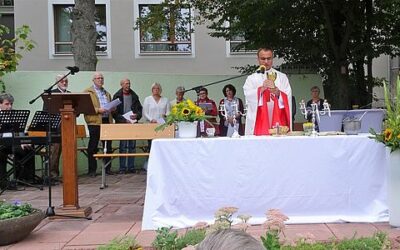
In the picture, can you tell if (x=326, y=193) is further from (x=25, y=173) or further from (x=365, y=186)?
(x=25, y=173)

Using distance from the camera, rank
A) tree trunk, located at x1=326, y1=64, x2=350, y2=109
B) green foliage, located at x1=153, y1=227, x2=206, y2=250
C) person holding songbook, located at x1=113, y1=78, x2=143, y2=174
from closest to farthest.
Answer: green foliage, located at x1=153, y1=227, x2=206, y2=250
person holding songbook, located at x1=113, y1=78, x2=143, y2=174
tree trunk, located at x1=326, y1=64, x2=350, y2=109

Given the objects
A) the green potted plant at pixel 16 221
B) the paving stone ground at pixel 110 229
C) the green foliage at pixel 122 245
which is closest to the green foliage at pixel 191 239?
the green foliage at pixel 122 245

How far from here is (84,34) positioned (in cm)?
1116

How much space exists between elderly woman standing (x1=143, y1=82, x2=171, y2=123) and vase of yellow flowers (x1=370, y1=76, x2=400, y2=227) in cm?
536

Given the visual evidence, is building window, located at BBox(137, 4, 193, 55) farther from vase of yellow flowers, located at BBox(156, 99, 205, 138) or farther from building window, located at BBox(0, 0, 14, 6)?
vase of yellow flowers, located at BBox(156, 99, 205, 138)

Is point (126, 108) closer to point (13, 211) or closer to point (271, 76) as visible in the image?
point (271, 76)

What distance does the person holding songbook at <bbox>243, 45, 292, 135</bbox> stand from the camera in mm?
5969

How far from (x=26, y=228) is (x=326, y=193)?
9.32ft

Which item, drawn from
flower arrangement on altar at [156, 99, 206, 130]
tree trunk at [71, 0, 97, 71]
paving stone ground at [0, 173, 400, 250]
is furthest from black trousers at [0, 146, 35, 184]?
flower arrangement on altar at [156, 99, 206, 130]

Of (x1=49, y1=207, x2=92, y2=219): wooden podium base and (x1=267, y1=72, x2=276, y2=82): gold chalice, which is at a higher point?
(x1=267, y1=72, x2=276, y2=82): gold chalice

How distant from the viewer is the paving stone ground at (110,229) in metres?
4.78

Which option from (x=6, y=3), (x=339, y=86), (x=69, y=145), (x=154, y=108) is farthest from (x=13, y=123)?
(x=6, y=3)

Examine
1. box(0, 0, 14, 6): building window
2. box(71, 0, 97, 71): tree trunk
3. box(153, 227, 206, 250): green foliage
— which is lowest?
box(153, 227, 206, 250): green foliage

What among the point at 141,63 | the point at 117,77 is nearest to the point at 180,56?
the point at 141,63
